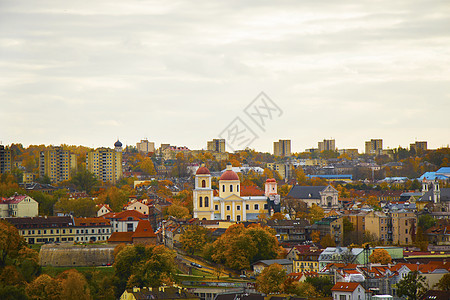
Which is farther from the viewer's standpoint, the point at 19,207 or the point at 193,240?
the point at 19,207

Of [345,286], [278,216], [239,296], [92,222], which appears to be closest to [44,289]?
[239,296]

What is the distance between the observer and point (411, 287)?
55.0m

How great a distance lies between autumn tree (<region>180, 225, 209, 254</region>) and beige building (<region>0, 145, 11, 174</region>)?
205 ft

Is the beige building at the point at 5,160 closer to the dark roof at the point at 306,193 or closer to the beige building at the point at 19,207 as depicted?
the dark roof at the point at 306,193

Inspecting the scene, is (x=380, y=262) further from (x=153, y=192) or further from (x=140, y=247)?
(x=153, y=192)

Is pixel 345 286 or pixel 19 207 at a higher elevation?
pixel 19 207

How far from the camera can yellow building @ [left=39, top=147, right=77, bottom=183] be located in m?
141

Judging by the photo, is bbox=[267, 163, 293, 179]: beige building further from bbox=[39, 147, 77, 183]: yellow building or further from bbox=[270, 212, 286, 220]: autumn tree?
bbox=[270, 212, 286, 220]: autumn tree

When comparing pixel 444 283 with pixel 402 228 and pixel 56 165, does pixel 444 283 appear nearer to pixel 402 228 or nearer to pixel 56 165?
pixel 402 228

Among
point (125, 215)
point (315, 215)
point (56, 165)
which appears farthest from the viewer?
point (56, 165)

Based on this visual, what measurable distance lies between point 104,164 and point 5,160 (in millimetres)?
18573

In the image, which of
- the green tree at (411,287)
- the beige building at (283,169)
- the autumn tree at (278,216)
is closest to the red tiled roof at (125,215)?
the autumn tree at (278,216)

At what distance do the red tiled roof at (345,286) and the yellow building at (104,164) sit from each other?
89988mm

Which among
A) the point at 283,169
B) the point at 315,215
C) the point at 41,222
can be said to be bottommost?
the point at 315,215
